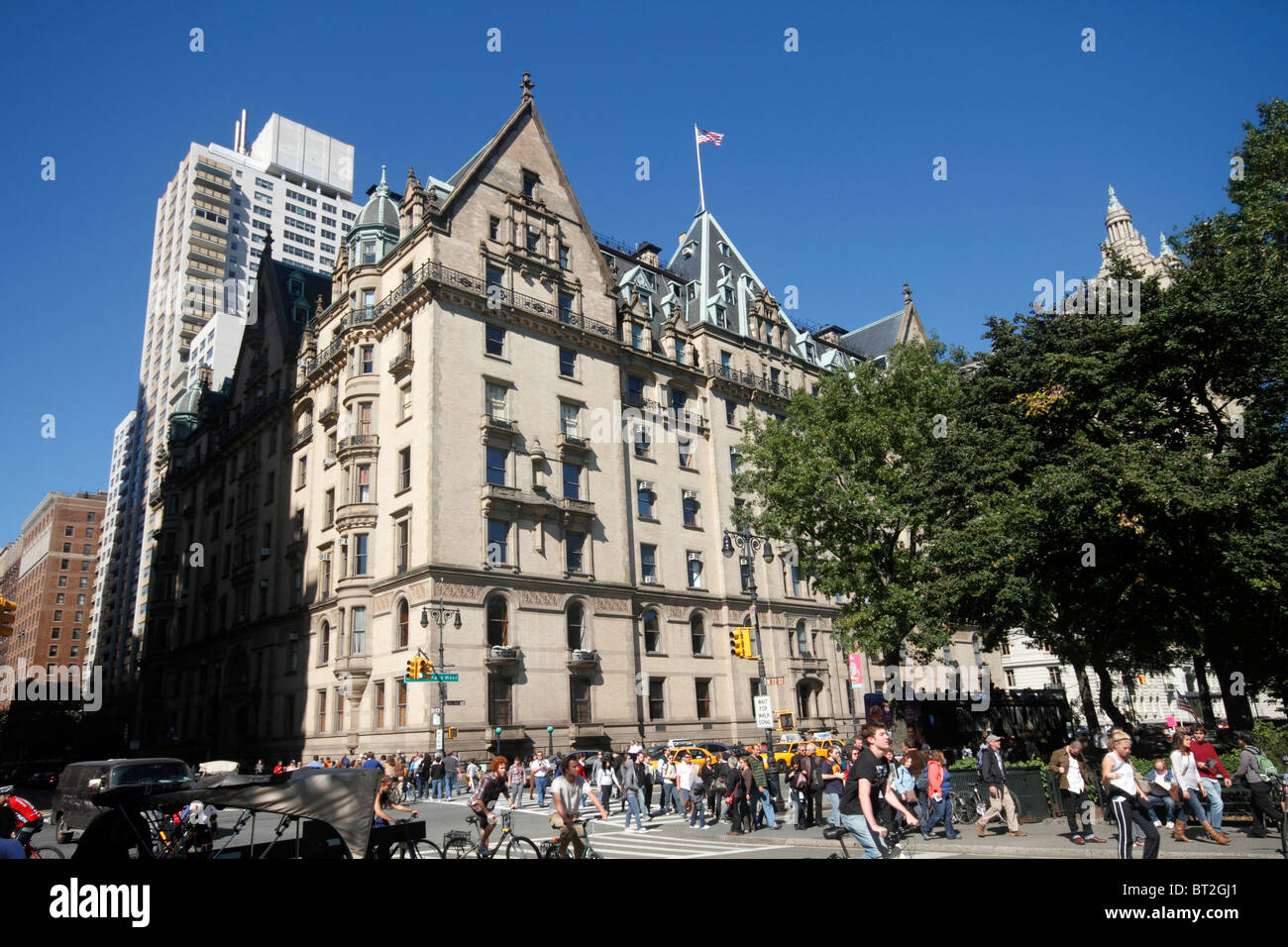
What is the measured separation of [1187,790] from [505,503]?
3156cm

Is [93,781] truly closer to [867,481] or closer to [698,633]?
[867,481]

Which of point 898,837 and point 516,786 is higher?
point 898,837

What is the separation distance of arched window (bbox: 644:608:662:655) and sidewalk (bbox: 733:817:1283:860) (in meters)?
27.0

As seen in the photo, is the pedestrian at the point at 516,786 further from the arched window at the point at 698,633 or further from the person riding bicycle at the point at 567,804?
the arched window at the point at 698,633

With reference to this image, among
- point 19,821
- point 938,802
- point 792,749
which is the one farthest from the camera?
point 792,749

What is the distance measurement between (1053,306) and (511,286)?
90.1 ft

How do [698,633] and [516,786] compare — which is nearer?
[516,786]

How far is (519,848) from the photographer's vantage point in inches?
531

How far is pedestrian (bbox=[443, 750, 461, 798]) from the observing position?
1278 inches

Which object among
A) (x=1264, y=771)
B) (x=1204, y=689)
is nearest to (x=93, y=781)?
(x=1264, y=771)

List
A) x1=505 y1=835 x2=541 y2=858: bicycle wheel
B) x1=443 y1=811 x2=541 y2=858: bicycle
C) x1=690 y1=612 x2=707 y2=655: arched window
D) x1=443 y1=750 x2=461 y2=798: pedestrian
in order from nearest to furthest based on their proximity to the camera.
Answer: x1=505 y1=835 x2=541 y2=858: bicycle wheel < x1=443 y1=811 x2=541 y2=858: bicycle < x1=443 y1=750 x2=461 y2=798: pedestrian < x1=690 y1=612 x2=707 y2=655: arched window

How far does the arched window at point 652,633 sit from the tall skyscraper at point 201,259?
90826mm

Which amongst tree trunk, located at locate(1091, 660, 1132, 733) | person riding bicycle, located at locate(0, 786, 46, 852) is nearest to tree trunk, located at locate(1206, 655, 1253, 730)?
tree trunk, located at locate(1091, 660, 1132, 733)

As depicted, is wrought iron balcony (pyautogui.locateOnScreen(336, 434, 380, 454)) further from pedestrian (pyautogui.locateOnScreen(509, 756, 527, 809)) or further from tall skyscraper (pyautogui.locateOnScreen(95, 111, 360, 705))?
tall skyscraper (pyautogui.locateOnScreen(95, 111, 360, 705))
